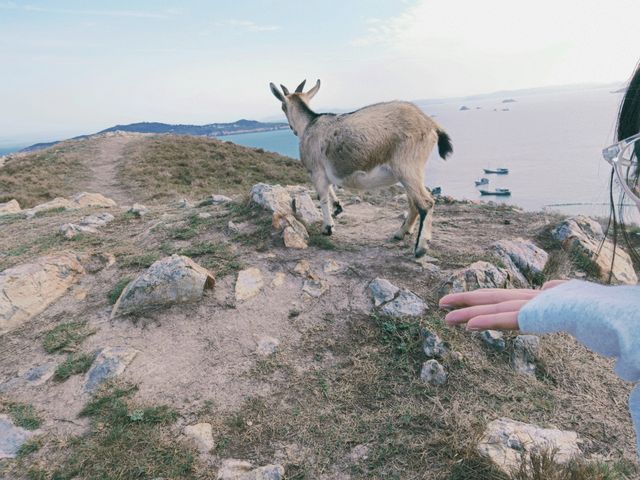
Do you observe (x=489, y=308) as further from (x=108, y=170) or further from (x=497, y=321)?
(x=108, y=170)

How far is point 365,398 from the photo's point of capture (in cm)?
379

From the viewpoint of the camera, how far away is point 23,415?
11.9 feet

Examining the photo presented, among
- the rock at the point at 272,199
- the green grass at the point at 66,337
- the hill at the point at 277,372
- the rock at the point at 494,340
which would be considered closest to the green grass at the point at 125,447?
the hill at the point at 277,372

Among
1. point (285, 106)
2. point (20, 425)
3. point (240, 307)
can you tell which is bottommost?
point (20, 425)

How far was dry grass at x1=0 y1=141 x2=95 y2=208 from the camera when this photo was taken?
57.4 ft

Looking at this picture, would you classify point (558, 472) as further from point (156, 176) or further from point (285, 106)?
point (156, 176)

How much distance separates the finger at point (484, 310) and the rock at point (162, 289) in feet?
13.6

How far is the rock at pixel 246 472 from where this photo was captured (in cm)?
305

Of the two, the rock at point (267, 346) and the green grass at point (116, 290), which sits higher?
the green grass at point (116, 290)

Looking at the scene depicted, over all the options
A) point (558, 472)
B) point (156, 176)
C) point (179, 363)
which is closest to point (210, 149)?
point (156, 176)

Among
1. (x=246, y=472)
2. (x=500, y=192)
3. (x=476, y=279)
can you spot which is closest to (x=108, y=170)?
(x=500, y=192)

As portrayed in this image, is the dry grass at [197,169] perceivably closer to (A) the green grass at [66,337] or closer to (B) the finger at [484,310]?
(A) the green grass at [66,337]

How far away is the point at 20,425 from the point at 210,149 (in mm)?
25133

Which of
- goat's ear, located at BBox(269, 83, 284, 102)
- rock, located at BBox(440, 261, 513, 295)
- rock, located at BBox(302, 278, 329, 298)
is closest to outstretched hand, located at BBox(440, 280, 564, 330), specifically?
rock, located at BBox(440, 261, 513, 295)
